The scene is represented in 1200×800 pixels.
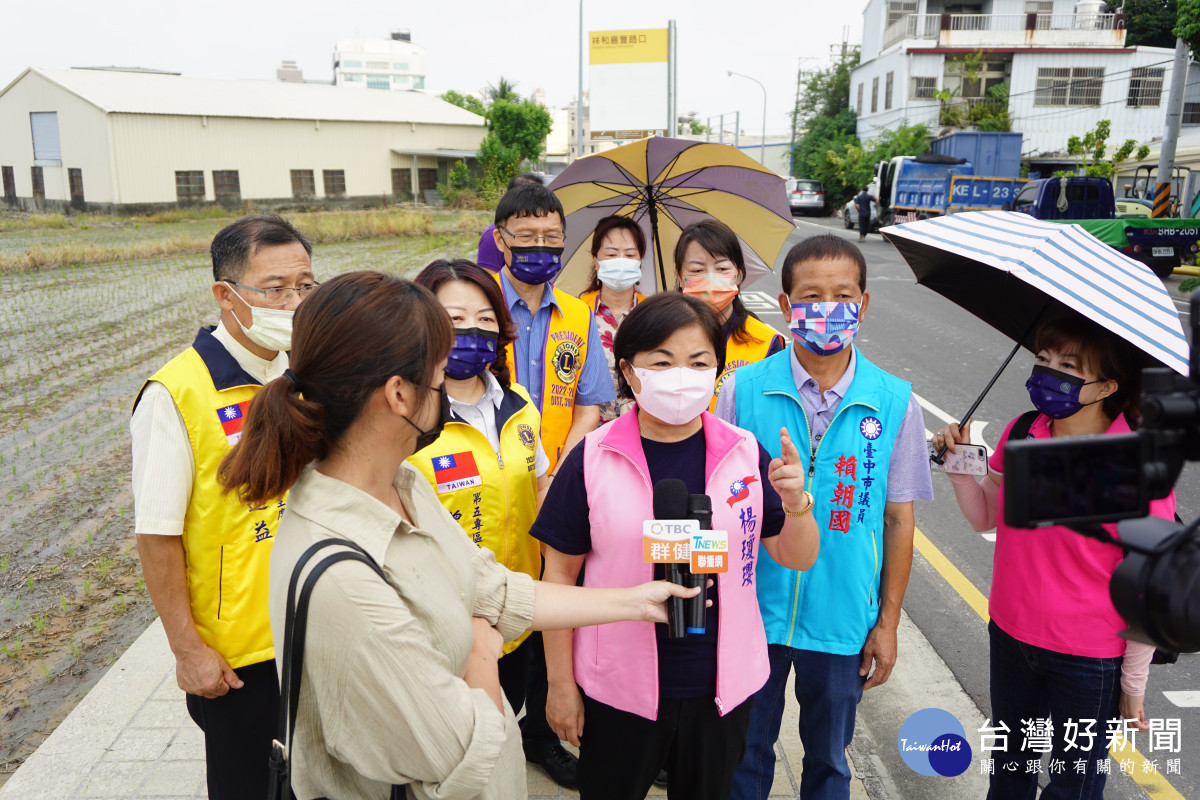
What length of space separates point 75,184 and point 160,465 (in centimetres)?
3930

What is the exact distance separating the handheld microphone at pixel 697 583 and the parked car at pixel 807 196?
3729 centimetres

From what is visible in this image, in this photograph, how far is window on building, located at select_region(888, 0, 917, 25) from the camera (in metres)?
38.8

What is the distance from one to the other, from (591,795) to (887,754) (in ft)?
5.04

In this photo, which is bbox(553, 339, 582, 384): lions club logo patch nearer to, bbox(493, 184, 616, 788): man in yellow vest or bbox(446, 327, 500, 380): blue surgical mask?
bbox(493, 184, 616, 788): man in yellow vest

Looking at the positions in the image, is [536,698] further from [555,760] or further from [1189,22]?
[1189,22]

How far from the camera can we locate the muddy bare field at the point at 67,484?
13.0 ft

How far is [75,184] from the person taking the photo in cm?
3447

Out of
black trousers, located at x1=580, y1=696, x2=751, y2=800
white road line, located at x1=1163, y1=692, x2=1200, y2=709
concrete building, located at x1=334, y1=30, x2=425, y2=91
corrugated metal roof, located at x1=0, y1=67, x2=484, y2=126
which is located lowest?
white road line, located at x1=1163, y1=692, x2=1200, y2=709

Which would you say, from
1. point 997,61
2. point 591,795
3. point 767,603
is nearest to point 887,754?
point 767,603

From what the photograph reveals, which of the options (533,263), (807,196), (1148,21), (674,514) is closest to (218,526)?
(674,514)

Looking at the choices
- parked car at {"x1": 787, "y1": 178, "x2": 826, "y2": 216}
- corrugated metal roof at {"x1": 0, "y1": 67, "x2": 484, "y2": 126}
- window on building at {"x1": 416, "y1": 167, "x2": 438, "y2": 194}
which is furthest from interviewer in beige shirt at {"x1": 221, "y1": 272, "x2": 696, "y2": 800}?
window on building at {"x1": 416, "y1": 167, "x2": 438, "y2": 194}

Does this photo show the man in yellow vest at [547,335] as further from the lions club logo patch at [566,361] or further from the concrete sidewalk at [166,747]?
the concrete sidewalk at [166,747]

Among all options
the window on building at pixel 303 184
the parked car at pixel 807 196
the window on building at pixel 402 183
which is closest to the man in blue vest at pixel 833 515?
the parked car at pixel 807 196

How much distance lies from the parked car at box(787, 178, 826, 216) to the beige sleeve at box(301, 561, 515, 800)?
3790 centimetres
